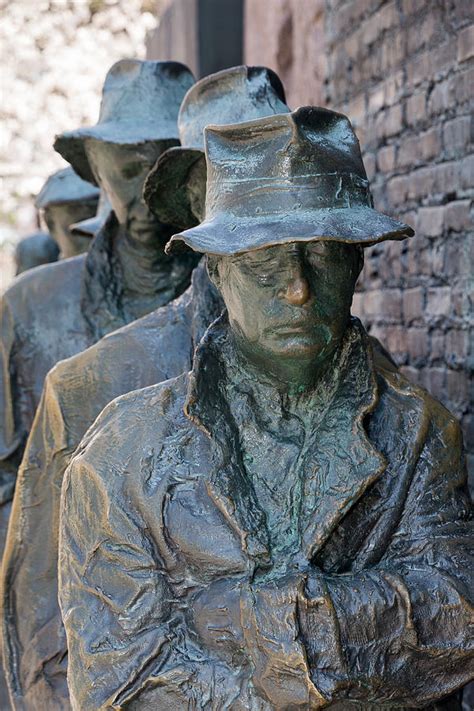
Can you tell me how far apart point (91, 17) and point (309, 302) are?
46.6 feet

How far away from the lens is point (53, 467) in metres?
3.45

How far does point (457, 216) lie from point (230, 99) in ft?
3.70

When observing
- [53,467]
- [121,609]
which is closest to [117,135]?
[53,467]

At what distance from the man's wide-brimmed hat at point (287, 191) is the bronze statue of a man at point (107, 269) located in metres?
1.57

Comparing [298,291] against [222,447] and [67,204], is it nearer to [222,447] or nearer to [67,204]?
[222,447]

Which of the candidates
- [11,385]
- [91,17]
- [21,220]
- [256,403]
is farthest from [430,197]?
[91,17]

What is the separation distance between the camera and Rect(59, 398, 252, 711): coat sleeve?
2.29m

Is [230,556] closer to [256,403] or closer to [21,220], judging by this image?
[256,403]

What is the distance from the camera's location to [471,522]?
8.03ft

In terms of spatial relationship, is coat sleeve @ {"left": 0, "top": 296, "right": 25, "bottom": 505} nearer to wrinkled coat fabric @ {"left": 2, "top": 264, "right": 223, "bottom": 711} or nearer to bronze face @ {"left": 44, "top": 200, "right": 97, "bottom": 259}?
wrinkled coat fabric @ {"left": 2, "top": 264, "right": 223, "bottom": 711}

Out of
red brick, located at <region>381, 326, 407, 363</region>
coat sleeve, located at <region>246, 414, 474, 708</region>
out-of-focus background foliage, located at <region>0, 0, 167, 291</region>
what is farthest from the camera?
out-of-focus background foliage, located at <region>0, 0, 167, 291</region>

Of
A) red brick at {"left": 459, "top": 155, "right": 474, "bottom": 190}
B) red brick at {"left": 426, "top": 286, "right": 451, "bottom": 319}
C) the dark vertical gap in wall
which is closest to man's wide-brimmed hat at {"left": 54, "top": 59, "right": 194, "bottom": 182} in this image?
red brick at {"left": 459, "top": 155, "right": 474, "bottom": 190}

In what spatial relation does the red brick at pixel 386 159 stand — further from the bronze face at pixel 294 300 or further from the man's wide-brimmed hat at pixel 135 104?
the bronze face at pixel 294 300

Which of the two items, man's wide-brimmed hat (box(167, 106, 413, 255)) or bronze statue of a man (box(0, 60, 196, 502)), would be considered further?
bronze statue of a man (box(0, 60, 196, 502))
